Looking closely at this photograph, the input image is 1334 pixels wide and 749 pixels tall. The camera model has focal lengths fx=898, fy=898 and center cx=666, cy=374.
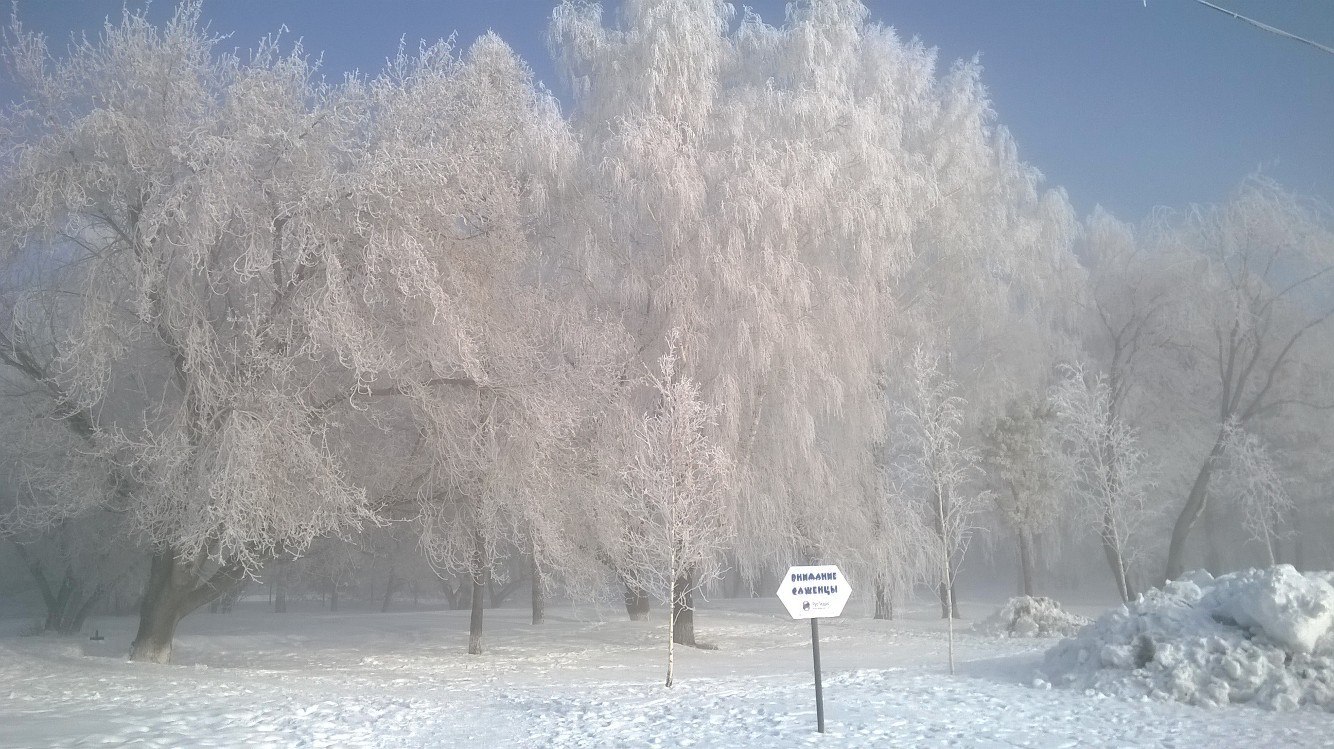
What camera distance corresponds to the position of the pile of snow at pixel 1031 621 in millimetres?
17594

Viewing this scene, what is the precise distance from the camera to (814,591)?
7.20 meters

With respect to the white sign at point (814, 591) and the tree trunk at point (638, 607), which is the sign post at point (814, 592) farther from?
the tree trunk at point (638, 607)

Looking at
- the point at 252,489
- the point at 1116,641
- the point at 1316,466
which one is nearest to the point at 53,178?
the point at 252,489

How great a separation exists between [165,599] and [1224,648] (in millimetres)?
14115

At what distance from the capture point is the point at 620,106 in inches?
670

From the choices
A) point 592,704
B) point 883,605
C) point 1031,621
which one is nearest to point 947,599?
point 1031,621

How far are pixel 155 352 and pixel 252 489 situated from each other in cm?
383

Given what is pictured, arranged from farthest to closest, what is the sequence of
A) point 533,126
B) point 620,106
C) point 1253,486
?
point 1253,486 → point 620,106 → point 533,126

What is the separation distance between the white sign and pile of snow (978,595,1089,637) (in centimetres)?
1217

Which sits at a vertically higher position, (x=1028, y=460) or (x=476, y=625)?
(x=1028, y=460)

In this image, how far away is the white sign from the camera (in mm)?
7105

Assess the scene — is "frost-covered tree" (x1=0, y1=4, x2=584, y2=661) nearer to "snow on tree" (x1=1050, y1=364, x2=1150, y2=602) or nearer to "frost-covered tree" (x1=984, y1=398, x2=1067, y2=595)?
"snow on tree" (x1=1050, y1=364, x2=1150, y2=602)

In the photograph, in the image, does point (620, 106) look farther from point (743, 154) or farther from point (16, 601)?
point (16, 601)

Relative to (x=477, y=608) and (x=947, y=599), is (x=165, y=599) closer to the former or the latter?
(x=477, y=608)
